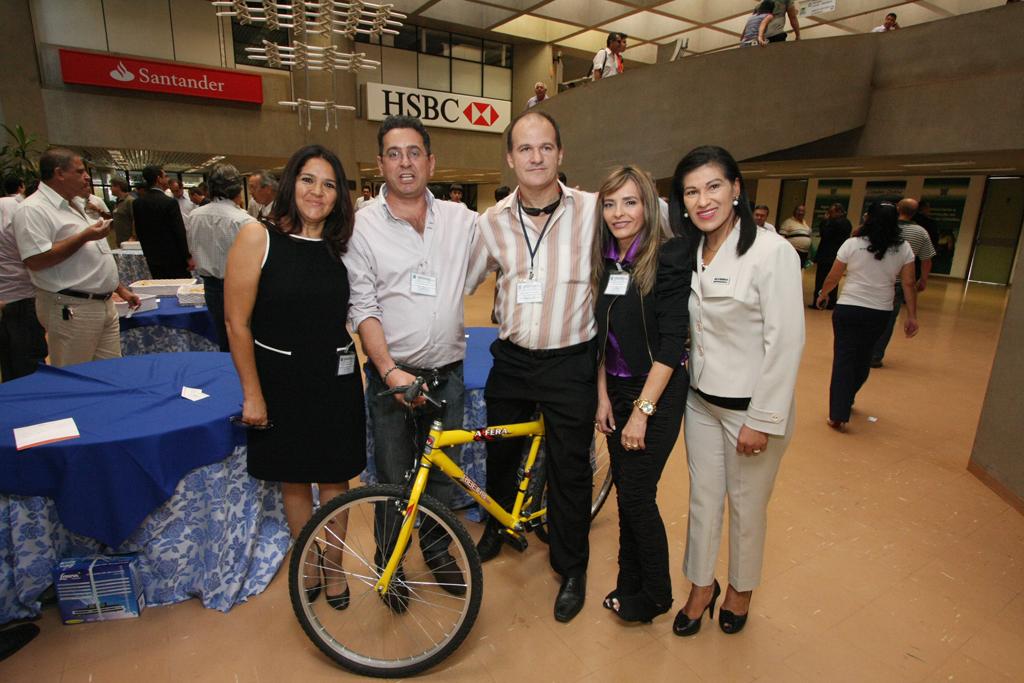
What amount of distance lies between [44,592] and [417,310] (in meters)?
1.73

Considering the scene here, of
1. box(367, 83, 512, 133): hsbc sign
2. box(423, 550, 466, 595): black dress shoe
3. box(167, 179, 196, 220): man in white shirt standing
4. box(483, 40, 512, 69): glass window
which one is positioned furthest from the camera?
box(483, 40, 512, 69): glass window

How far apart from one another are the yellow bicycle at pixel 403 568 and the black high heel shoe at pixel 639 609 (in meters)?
0.47

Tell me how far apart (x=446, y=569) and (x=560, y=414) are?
0.86 m

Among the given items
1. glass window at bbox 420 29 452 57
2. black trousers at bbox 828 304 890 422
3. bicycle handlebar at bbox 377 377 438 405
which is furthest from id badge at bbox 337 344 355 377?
glass window at bbox 420 29 452 57

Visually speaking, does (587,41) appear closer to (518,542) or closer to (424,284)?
(424,284)

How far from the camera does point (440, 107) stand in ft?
48.9

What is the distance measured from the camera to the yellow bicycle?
1.71 metres

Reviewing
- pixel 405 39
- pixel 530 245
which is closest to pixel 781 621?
pixel 530 245

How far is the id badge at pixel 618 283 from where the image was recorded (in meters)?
1.73

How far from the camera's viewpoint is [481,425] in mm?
2664

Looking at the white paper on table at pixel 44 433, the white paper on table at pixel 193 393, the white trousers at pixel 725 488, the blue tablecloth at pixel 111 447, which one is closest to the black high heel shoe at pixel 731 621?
the white trousers at pixel 725 488

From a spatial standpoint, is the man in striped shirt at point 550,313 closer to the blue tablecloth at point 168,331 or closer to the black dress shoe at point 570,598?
the black dress shoe at point 570,598

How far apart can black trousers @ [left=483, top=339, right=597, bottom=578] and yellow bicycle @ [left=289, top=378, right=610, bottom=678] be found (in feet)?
0.33

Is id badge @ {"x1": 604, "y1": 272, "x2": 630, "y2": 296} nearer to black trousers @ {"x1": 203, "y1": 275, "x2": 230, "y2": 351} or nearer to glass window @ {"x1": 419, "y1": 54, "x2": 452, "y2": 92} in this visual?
black trousers @ {"x1": 203, "y1": 275, "x2": 230, "y2": 351}
